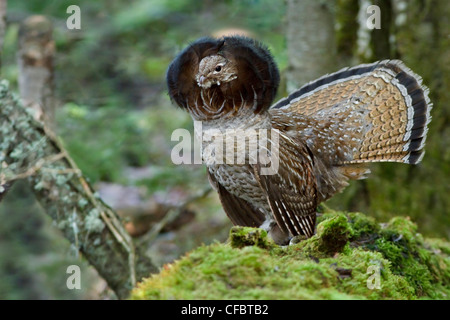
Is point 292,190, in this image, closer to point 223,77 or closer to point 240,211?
point 240,211

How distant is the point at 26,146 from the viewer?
4.69 metres

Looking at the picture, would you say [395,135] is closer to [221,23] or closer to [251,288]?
[251,288]

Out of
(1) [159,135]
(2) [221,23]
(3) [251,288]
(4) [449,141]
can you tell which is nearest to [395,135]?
(4) [449,141]

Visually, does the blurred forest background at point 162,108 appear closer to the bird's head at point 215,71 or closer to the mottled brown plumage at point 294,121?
the mottled brown plumage at point 294,121

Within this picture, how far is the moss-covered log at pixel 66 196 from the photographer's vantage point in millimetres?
4594

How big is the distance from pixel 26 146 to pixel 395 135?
3.28 metres

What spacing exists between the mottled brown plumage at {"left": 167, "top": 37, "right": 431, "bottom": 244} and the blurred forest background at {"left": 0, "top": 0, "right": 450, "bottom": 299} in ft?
5.31

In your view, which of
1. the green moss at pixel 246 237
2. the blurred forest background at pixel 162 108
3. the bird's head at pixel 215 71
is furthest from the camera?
the blurred forest background at pixel 162 108

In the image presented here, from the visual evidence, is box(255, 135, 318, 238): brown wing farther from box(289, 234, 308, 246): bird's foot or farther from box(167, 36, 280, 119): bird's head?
box(167, 36, 280, 119): bird's head

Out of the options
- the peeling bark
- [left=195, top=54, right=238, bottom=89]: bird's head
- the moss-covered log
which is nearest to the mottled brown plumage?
[left=195, top=54, right=238, bottom=89]: bird's head

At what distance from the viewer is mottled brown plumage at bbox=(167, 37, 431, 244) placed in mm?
3928

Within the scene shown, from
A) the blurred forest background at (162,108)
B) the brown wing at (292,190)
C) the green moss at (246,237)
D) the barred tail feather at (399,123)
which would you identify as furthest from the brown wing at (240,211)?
the blurred forest background at (162,108)

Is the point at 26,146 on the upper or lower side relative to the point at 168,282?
upper

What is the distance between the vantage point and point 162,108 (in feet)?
31.9
